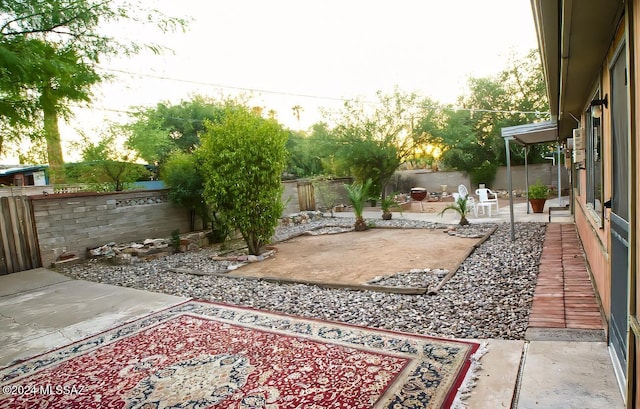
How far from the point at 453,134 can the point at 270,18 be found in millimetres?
7835

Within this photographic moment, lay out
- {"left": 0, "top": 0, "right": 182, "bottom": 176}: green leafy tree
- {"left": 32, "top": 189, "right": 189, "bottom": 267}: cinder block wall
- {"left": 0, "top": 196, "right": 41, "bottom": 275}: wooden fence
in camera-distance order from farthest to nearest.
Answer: {"left": 32, "top": 189, "right": 189, "bottom": 267}: cinder block wall < {"left": 0, "top": 196, "right": 41, "bottom": 275}: wooden fence < {"left": 0, "top": 0, "right": 182, "bottom": 176}: green leafy tree

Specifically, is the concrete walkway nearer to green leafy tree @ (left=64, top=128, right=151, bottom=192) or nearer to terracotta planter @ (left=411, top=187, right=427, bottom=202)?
green leafy tree @ (left=64, top=128, right=151, bottom=192)

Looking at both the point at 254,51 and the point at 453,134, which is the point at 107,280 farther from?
the point at 453,134

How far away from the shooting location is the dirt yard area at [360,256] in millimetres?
5168

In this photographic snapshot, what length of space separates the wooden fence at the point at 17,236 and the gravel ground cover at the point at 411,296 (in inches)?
27.6

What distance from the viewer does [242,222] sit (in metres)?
6.59

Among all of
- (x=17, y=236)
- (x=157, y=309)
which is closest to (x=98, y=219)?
(x=17, y=236)

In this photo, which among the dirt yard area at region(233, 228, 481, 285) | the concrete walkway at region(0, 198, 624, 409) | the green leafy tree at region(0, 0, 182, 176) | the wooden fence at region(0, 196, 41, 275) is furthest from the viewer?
the wooden fence at region(0, 196, 41, 275)

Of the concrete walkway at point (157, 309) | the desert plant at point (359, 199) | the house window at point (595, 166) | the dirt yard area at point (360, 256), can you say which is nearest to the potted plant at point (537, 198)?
the dirt yard area at point (360, 256)

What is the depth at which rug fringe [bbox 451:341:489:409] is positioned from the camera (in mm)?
1935

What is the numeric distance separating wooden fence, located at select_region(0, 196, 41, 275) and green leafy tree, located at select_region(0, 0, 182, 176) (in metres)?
3.52

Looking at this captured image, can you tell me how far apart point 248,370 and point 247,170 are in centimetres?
444

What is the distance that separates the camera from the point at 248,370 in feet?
8.07

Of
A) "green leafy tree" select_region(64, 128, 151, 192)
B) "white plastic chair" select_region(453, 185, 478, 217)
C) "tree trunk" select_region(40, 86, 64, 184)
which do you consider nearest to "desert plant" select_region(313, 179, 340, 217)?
"white plastic chair" select_region(453, 185, 478, 217)
